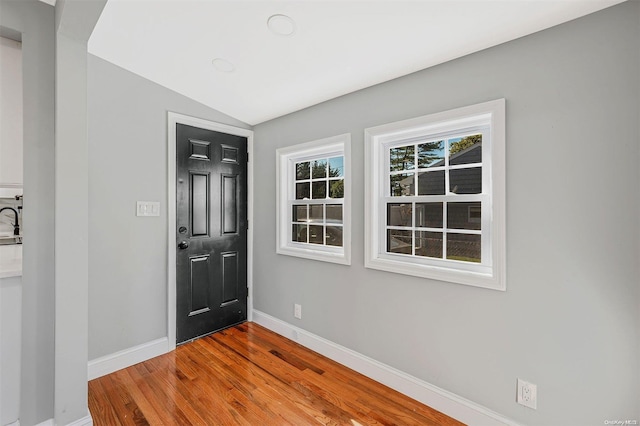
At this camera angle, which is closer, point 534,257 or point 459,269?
point 534,257

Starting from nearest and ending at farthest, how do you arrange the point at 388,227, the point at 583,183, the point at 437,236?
the point at 583,183
the point at 437,236
the point at 388,227

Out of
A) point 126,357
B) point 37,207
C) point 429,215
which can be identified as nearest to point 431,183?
point 429,215

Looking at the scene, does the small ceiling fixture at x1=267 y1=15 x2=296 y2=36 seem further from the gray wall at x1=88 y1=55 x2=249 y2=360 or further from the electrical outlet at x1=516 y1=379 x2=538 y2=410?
the electrical outlet at x1=516 y1=379 x2=538 y2=410

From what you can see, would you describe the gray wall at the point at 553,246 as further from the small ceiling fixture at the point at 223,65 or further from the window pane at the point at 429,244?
the small ceiling fixture at the point at 223,65

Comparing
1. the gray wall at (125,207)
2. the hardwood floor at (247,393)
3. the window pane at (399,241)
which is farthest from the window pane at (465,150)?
the gray wall at (125,207)

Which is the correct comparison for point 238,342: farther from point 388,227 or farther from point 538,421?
point 538,421

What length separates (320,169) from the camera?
295 centimetres

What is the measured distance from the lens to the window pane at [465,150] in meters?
1.93

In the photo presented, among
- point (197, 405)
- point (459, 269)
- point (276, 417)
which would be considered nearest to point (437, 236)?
point (459, 269)

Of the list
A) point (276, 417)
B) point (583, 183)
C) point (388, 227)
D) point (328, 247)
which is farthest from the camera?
point (328, 247)

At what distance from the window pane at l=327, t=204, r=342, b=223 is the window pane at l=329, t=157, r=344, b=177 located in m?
0.30

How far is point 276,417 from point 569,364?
1.69 m

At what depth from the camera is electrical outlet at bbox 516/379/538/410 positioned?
1621 millimetres

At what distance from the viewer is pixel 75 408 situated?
5.57 ft
